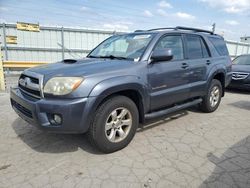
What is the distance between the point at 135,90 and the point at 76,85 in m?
0.97

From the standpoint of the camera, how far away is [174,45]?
168 inches

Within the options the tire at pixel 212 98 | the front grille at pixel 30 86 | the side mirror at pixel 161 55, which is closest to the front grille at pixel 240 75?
the tire at pixel 212 98

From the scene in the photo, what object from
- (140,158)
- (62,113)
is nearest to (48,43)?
(62,113)

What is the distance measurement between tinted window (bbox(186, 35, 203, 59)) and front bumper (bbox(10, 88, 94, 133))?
2.67 m

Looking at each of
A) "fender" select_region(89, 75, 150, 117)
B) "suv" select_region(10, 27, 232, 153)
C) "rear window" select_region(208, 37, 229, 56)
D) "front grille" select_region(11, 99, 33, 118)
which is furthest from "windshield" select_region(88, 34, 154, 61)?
"rear window" select_region(208, 37, 229, 56)

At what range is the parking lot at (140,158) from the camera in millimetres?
2682

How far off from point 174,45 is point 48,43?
7082mm

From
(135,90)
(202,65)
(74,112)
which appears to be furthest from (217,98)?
(74,112)

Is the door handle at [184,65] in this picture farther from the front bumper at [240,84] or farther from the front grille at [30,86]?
the front bumper at [240,84]

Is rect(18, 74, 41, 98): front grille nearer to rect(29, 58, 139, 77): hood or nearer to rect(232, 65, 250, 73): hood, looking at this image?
rect(29, 58, 139, 77): hood

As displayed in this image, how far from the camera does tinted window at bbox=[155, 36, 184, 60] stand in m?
3.97

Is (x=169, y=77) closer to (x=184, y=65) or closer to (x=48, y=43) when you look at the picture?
(x=184, y=65)

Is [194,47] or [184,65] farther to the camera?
[194,47]

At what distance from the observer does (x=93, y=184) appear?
8.55ft
